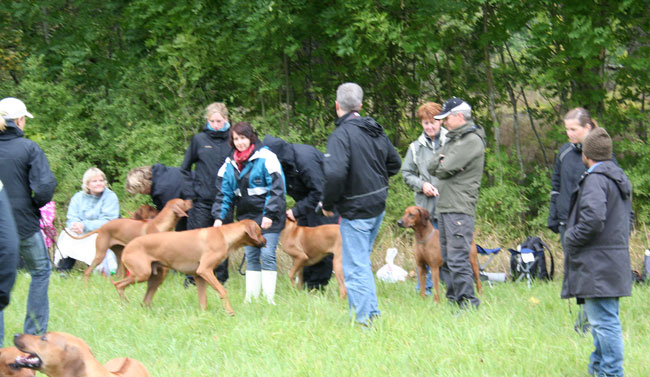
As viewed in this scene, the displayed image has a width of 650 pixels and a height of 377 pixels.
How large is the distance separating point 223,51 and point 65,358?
33.2ft

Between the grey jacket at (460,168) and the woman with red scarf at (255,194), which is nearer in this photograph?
the grey jacket at (460,168)

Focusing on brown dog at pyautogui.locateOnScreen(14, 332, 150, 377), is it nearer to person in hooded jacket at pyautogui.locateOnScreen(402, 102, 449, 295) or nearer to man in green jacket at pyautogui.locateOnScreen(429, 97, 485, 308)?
man in green jacket at pyautogui.locateOnScreen(429, 97, 485, 308)

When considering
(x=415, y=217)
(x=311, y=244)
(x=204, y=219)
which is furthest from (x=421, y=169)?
(x=204, y=219)

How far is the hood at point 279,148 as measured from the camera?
7.89 metres

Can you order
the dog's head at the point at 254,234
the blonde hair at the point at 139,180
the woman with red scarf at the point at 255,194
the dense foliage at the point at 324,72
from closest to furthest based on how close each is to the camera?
the dog's head at the point at 254,234 < the woman with red scarf at the point at 255,194 < the blonde hair at the point at 139,180 < the dense foliage at the point at 324,72

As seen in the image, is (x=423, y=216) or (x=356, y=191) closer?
(x=356, y=191)

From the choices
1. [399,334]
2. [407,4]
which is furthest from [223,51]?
[399,334]

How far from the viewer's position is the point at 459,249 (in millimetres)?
6676

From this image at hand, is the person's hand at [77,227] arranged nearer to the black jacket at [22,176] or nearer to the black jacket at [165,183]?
the black jacket at [165,183]

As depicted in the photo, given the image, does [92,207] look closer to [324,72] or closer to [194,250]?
[194,250]

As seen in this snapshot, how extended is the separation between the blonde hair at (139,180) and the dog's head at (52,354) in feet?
17.6

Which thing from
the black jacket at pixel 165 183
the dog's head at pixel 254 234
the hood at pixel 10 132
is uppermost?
the hood at pixel 10 132

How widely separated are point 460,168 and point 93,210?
18.9 ft

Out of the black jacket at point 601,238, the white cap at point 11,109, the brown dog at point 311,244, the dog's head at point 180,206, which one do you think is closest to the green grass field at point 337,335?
the brown dog at point 311,244
